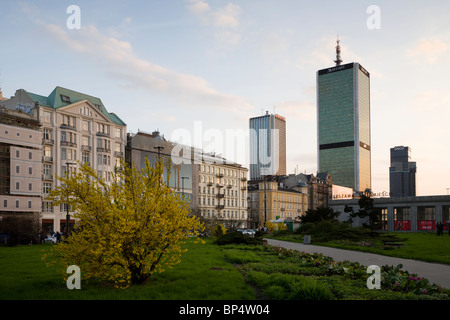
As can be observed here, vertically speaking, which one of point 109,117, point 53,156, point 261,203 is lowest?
point 261,203

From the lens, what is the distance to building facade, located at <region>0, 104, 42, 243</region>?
64250 millimetres

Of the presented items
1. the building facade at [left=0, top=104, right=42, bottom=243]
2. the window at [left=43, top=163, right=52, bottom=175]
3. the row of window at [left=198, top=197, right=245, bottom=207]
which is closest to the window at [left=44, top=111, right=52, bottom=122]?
the building facade at [left=0, top=104, right=42, bottom=243]

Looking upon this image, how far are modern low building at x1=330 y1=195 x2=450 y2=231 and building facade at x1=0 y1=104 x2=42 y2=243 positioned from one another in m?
54.8

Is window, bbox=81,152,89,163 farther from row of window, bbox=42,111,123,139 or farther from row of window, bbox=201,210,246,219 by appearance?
row of window, bbox=201,210,246,219

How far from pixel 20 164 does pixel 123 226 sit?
61.9 meters

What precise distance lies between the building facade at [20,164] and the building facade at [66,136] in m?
1.30

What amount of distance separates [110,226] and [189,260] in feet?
28.0

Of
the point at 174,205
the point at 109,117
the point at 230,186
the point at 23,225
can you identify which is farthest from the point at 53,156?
the point at 174,205

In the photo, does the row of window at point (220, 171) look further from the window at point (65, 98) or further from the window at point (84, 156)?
the window at point (65, 98)

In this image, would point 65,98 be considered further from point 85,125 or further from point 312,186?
point 312,186

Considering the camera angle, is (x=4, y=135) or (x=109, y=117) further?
(x=109, y=117)

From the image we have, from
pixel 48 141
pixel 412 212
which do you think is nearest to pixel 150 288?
pixel 48 141
